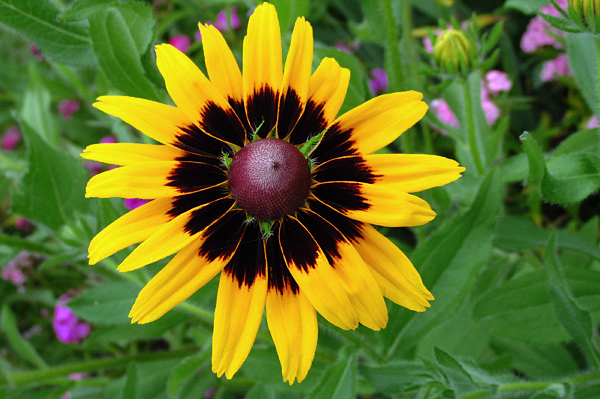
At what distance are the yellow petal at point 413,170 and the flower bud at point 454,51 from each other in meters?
0.48

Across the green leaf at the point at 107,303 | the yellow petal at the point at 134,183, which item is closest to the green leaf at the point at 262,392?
the green leaf at the point at 107,303

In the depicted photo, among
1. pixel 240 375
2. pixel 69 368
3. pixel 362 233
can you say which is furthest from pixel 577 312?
pixel 69 368

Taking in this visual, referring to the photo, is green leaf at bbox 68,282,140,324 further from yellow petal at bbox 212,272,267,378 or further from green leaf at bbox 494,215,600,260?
A: green leaf at bbox 494,215,600,260

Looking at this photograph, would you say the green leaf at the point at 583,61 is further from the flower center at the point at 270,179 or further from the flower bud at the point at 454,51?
the flower center at the point at 270,179

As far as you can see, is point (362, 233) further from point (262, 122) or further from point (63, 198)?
point (63, 198)

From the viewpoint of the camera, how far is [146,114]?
846mm

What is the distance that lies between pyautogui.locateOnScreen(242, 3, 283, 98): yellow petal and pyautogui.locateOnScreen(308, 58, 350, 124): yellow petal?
6 cm

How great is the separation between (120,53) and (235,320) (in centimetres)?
70

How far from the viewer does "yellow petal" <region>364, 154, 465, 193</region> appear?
798 millimetres

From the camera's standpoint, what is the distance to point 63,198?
1.56 m

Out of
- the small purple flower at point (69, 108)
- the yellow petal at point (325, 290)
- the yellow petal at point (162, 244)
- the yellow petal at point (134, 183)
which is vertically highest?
the yellow petal at point (134, 183)

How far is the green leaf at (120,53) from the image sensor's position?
1.19 m

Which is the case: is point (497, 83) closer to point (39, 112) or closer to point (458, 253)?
point (458, 253)

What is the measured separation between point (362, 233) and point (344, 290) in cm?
10
